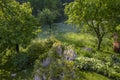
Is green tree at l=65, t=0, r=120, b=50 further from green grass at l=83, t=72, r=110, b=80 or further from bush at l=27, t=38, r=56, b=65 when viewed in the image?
green grass at l=83, t=72, r=110, b=80

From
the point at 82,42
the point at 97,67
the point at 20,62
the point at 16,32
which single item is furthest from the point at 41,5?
the point at 97,67

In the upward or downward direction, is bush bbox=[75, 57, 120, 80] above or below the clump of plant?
below

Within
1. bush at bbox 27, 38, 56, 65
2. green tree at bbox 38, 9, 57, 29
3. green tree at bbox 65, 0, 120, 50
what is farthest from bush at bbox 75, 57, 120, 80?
green tree at bbox 38, 9, 57, 29

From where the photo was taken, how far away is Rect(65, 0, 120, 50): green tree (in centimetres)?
2347

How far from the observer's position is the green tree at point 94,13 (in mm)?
23469

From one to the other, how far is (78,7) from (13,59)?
9.18m

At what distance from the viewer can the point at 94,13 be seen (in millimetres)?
23875

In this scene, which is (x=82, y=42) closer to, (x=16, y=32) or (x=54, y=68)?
(x=16, y=32)

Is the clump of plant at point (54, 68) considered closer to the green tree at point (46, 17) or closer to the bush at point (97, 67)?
the bush at point (97, 67)

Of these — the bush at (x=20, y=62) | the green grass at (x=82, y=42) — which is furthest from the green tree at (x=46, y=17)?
the bush at (x=20, y=62)

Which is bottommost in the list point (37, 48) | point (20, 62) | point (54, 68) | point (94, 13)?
point (20, 62)

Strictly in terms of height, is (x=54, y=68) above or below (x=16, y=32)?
below

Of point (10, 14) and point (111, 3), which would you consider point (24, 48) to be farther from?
point (10, 14)

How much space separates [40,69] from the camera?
15.4 m
